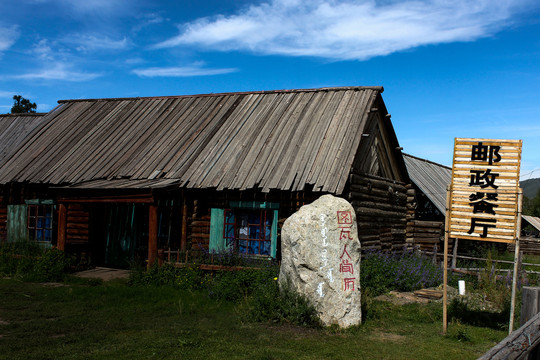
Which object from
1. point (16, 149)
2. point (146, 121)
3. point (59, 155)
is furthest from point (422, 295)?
point (16, 149)

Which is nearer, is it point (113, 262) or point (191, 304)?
point (191, 304)

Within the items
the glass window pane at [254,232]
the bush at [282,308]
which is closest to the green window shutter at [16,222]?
the glass window pane at [254,232]

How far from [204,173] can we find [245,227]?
1.84 meters

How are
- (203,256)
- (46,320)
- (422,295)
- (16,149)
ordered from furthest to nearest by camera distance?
(16,149) < (203,256) < (422,295) < (46,320)

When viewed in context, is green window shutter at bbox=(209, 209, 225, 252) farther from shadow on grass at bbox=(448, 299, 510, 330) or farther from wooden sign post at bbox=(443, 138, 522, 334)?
wooden sign post at bbox=(443, 138, 522, 334)

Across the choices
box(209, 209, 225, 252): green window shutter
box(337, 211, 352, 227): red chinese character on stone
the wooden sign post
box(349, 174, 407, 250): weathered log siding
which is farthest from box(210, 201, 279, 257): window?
the wooden sign post

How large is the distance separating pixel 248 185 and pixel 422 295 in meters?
4.83

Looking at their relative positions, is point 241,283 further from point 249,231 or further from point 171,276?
point 249,231

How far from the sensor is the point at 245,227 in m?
12.5

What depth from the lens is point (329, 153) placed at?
12266mm

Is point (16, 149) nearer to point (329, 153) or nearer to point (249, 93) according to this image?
point (249, 93)

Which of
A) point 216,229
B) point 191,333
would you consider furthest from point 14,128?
point 191,333

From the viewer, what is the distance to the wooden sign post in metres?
7.20

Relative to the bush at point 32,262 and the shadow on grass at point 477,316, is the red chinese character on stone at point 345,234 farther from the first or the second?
the bush at point 32,262
